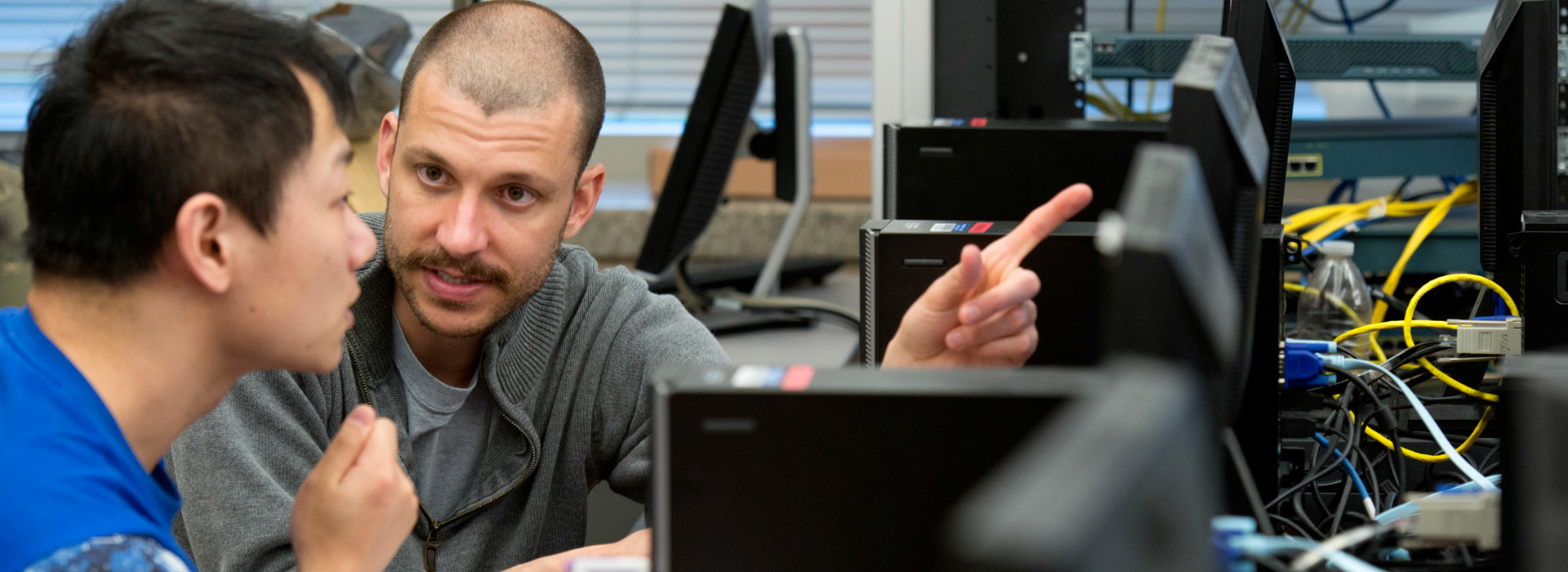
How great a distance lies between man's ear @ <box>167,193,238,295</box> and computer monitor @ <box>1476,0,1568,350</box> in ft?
3.00

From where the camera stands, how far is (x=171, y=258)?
0.71 metres

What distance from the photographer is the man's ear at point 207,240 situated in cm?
69

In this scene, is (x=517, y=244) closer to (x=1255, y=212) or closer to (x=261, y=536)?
(x=261, y=536)

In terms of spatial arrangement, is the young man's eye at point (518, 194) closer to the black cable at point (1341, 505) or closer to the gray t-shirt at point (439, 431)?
the gray t-shirt at point (439, 431)

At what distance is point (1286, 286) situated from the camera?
154 centimetres

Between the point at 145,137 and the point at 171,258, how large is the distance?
67mm

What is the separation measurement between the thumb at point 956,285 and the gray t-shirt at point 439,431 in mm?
471

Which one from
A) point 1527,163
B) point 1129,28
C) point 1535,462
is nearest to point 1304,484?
point 1527,163

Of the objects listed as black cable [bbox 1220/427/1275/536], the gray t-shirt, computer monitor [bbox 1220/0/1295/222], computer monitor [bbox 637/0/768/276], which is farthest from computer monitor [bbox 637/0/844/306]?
black cable [bbox 1220/427/1275/536]

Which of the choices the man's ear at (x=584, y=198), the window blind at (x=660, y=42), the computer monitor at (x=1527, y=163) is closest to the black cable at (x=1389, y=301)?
the computer monitor at (x=1527, y=163)

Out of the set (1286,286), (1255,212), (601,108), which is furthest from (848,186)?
(1255,212)

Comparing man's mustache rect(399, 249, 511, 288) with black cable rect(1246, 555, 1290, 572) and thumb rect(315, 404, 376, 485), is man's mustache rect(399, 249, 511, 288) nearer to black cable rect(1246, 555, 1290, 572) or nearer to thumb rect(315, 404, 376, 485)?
thumb rect(315, 404, 376, 485)

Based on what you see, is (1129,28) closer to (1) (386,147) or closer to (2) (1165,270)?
(1) (386,147)

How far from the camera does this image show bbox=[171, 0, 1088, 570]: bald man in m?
0.99
